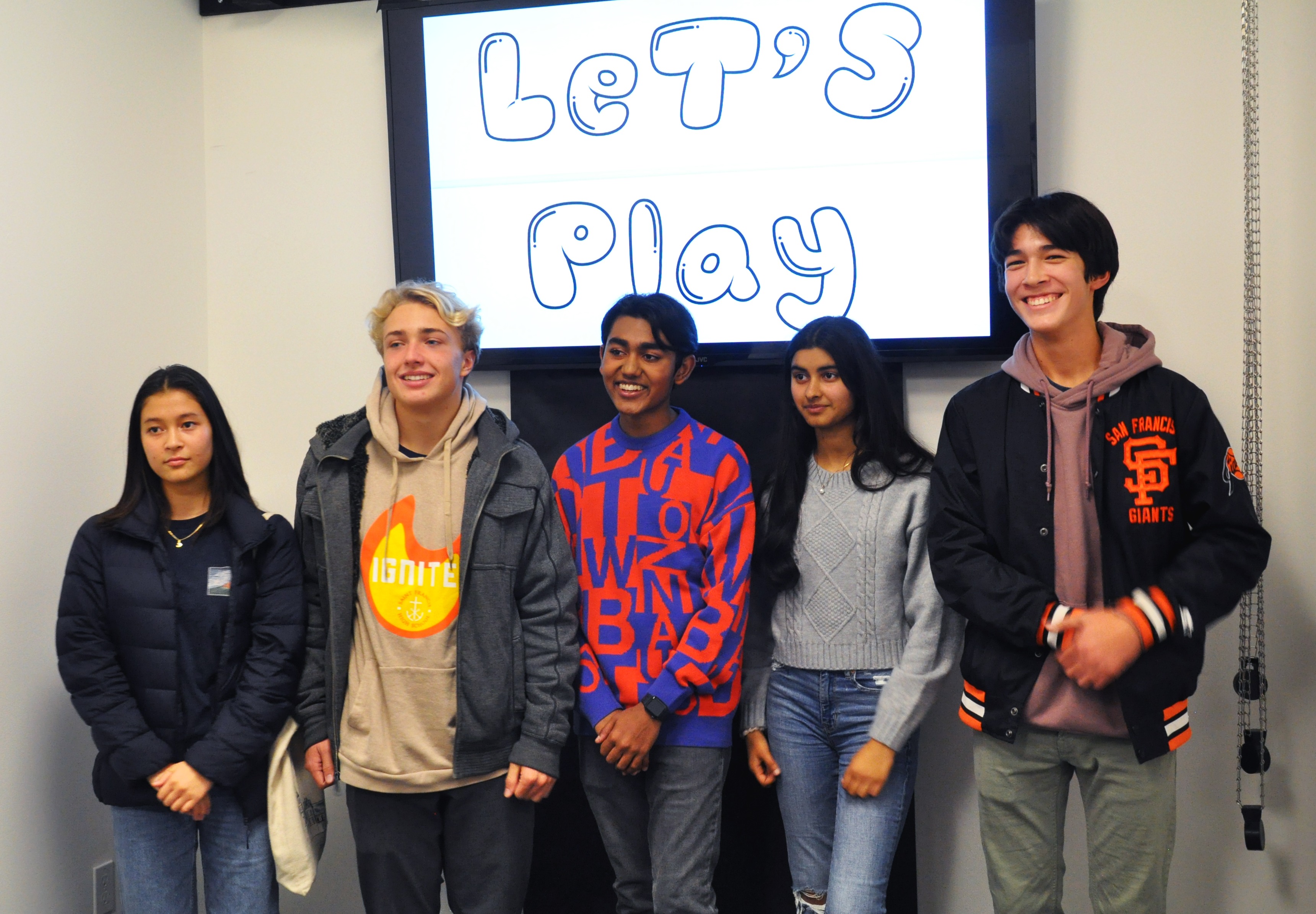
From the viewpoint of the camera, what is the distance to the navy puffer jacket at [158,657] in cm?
171

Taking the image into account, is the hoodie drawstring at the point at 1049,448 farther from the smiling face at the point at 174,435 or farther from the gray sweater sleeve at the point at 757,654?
the smiling face at the point at 174,435

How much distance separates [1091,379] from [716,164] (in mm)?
1062

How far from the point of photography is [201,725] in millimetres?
1738

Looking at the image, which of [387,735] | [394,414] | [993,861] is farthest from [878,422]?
[387,735]

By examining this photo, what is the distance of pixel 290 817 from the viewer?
176cm

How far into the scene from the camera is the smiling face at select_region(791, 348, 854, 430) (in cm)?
188

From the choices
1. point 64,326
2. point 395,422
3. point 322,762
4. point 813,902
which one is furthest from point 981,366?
point 64,326

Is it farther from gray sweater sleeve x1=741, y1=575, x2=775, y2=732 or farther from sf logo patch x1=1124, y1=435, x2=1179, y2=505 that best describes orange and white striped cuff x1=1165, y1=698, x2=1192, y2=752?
gray sweater sleeve x1=741, y1=575, x2=775, y2=732

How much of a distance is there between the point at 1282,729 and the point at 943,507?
1124 mm

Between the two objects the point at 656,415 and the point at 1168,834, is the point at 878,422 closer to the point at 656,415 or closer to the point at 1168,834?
the point at 656,415

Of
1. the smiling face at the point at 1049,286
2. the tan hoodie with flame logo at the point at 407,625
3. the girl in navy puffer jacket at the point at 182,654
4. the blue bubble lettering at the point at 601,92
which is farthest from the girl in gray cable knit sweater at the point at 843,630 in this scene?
the girl in navy puffer jacket at the point at 182,654

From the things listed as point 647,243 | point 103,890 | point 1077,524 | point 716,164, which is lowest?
point 103,890

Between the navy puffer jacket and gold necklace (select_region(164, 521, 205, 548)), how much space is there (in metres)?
0.02

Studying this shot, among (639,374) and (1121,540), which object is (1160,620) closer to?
(1121,540)
